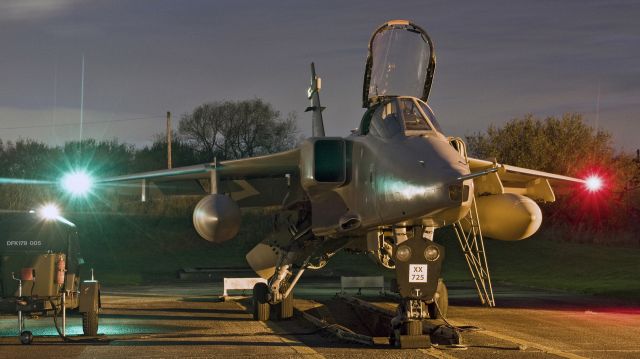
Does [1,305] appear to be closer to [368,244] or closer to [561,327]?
[368,244]

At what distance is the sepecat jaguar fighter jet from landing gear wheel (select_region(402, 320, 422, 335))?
15 mm

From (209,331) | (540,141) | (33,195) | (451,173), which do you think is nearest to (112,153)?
(33,195)

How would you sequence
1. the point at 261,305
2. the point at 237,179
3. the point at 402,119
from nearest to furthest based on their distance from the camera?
the point at 402,119
the point at 261,305
the point at 237,179

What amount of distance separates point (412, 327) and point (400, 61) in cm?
474

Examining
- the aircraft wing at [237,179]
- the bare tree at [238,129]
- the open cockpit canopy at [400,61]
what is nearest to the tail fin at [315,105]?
the aircraft wing at [237,179]

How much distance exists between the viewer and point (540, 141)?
53656 mm

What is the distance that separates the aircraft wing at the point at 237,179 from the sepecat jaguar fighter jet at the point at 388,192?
4 cm

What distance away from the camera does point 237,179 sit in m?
20.9

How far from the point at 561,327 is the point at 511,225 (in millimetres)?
2218

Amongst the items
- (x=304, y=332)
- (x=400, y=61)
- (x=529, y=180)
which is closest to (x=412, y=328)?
(x=304, y=332)

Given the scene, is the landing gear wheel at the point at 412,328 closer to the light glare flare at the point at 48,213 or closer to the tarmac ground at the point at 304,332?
the tarmac ground at the point at 304,332

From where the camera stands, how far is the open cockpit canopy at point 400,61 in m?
15.1

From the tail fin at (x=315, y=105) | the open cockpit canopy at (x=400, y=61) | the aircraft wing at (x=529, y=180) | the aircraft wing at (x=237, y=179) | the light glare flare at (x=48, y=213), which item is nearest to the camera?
the light glare flare at (x=48, y=213)

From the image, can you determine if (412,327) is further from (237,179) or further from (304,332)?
(237,179)
